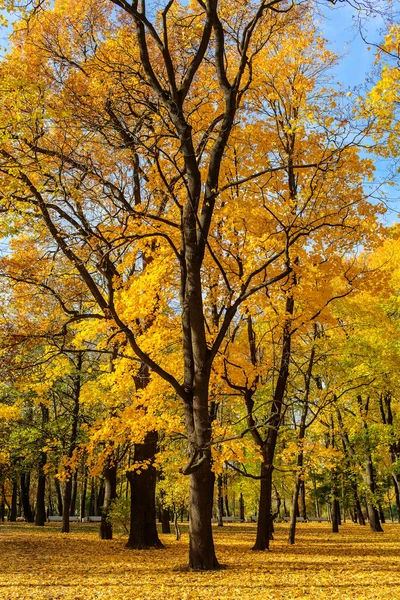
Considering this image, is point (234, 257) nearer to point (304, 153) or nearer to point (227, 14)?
point (304, 153)

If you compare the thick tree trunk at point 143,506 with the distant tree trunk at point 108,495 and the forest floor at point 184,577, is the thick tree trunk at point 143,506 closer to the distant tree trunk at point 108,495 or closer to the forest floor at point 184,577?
the forest floor at point 184,577

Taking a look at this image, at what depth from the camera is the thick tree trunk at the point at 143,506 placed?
39.9ft

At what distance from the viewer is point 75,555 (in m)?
10.5

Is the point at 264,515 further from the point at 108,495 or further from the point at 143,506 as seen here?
the point at 108,495

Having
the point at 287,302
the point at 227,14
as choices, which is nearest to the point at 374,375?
the point at 287,302

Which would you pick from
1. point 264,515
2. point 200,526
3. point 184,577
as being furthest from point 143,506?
point 184,577

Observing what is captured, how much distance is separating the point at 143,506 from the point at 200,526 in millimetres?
5512

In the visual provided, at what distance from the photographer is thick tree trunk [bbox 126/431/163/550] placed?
1217 centimetres

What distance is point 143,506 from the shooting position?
12.3m

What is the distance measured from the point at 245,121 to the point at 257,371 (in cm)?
558

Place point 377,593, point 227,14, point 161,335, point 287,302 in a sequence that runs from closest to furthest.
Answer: point 377,593 → point 227,14 → point 161,335 → point 287,302

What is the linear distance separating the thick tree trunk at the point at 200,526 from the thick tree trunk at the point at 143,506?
476 cm

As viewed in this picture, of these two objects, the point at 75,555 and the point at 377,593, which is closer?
the point at 377,593

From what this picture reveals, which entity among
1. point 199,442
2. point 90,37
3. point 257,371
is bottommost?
A: point 199,442
